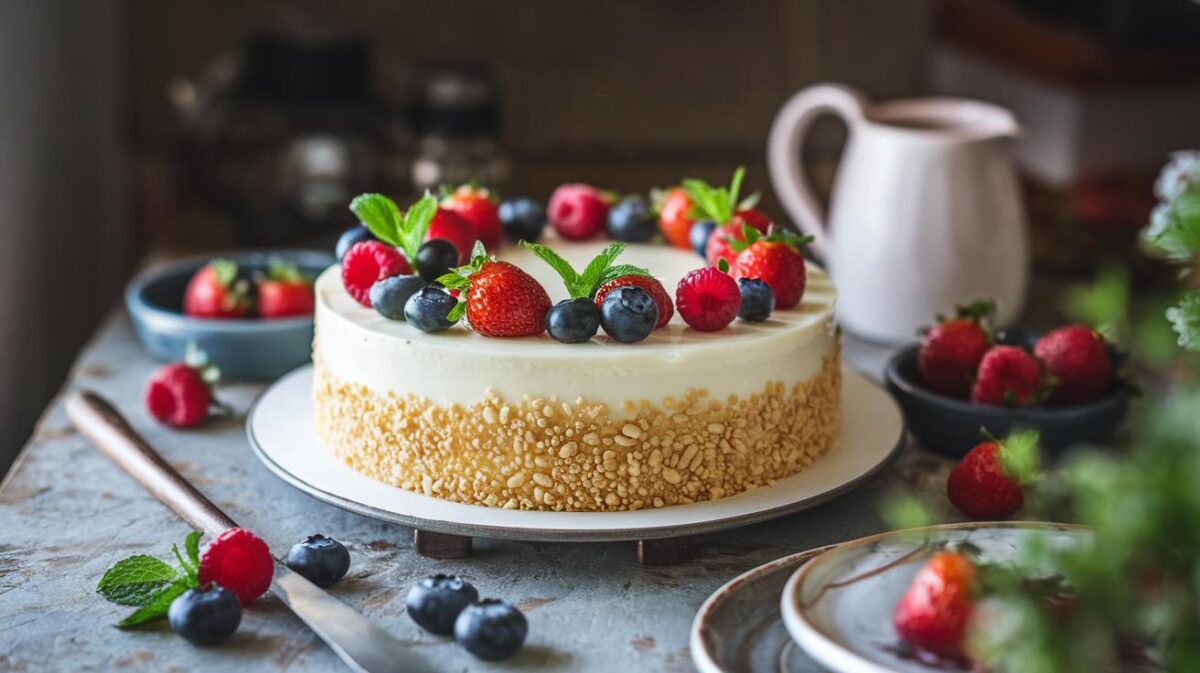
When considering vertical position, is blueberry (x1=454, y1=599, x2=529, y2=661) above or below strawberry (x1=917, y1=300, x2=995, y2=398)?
below

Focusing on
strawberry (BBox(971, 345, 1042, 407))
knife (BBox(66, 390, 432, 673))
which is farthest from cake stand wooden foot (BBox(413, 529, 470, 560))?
strawberry (BBox(971, 345, 1042, 407))

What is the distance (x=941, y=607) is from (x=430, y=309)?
0.54m

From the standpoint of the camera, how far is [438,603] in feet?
3.73

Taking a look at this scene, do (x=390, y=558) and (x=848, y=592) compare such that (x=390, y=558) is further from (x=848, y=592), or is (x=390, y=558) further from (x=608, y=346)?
(x=848, y=592)

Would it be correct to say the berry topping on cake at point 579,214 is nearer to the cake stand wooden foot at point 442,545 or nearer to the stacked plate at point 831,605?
the cake stand wooden foot at point 442,545

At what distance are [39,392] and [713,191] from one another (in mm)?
1395

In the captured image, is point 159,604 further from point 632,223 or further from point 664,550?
point 632,223

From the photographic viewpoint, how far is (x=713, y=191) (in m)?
1.57

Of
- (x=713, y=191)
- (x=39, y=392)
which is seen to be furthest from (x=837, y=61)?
(x=39, y=392)

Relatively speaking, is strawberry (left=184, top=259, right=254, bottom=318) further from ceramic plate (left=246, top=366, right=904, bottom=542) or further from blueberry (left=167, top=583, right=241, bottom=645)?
blueberry (left=167, top=583, right=241, bottom=645)

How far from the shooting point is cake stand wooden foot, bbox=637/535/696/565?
1280mm

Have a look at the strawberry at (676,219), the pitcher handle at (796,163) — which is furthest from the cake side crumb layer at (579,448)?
the pitcher handle at (796,163)

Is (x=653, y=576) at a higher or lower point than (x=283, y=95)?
lower

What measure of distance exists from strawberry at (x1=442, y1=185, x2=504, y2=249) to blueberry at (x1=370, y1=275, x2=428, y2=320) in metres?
0.23
